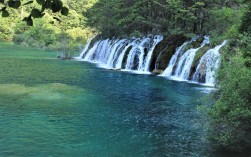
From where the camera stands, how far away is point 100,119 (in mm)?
17328

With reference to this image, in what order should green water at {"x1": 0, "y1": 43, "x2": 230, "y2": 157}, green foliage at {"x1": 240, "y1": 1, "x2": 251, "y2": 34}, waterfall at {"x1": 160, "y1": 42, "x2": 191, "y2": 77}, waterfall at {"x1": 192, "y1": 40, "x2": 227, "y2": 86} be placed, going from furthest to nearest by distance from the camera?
waterfall at {"x1": 160, "y1": 42, "x2": 191, "y2": 77}
waterfall at {"x1": 192, "y1": 40, "x2": 227, "y2": 86}
green foliage at {"x1": 240, "y1": 1, "x2": 251, "y2": 34}
green water at {"x1": 0, "y1": 43, "x2": 230, "y2": 157}

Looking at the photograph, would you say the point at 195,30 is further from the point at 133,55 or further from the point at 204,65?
the point at 204,65

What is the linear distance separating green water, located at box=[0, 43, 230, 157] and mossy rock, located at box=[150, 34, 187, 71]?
303 inches

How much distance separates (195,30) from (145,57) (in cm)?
726

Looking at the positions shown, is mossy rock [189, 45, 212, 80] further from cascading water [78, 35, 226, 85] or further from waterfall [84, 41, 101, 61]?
waterfall [84, 41, 101, 61]

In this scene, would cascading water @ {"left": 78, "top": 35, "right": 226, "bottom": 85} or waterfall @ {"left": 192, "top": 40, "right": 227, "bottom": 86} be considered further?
cascading water @ {"left": 78, "top": 35, "right": 226, "bottom": 85}

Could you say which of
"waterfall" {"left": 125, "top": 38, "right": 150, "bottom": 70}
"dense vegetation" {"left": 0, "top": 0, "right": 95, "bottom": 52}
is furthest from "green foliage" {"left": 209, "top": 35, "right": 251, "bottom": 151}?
"dense vegetation" {"left": 0, "top": 0, "right": 95, "bottom": 52}

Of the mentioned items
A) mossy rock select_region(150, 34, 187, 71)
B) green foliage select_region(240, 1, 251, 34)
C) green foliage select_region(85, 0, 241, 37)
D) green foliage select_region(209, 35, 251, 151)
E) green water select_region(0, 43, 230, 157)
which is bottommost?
green water select_region(0, 43, 230, 157)

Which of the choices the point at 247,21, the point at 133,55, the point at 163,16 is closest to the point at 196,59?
the point at 133,55

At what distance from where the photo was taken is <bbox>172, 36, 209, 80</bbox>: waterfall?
32.1 meters

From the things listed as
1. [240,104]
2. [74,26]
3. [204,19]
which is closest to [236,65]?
[240,104]

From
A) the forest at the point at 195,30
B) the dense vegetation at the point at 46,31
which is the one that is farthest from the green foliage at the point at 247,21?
the dense vegetation at the point at 46,31

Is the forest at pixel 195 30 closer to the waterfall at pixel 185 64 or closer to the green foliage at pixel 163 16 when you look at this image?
the green foliage at pixel 163 16

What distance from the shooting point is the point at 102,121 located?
16938 mm
